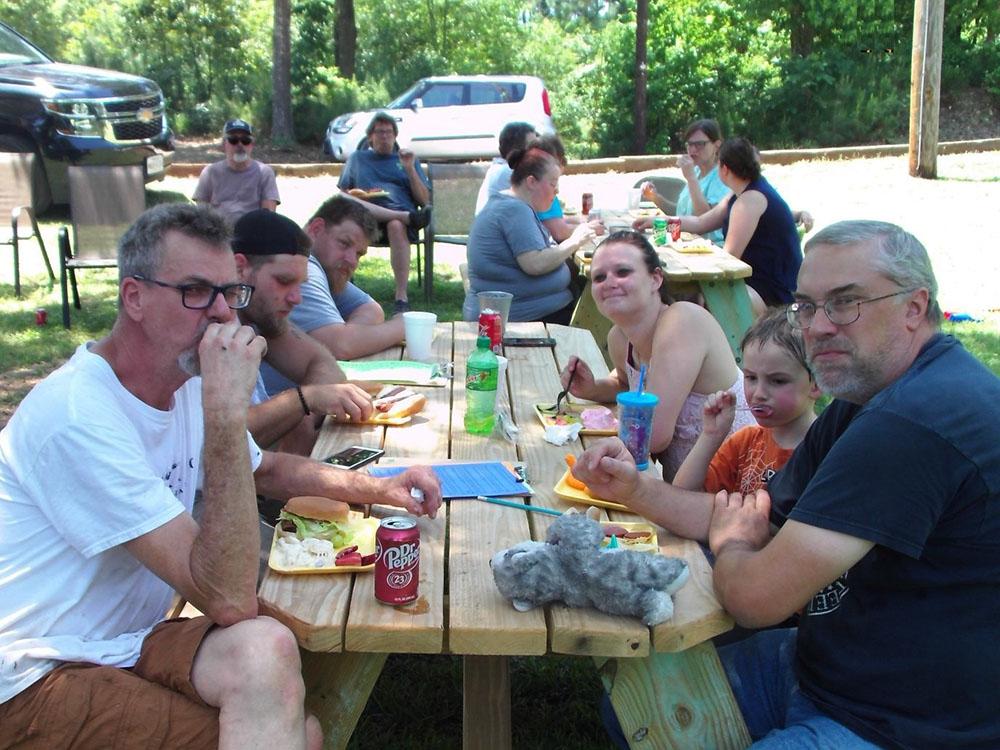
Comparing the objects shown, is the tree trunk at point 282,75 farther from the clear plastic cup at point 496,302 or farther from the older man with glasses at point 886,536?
the older man with glasses at point 886,536

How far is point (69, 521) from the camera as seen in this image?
1.93m

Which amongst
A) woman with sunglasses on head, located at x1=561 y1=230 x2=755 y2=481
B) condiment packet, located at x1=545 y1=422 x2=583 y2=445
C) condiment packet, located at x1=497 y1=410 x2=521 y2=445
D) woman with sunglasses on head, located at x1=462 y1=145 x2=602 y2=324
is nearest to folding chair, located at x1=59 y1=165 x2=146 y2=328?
woman with sunglasses on head, located at x1=462 y1=145 x2=602 y2=324

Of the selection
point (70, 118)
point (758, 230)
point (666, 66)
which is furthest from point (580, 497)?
point (666, 66)

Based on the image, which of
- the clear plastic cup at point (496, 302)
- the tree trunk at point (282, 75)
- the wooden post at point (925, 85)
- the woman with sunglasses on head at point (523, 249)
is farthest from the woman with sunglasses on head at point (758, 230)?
the tree trunk at point (282, 75)

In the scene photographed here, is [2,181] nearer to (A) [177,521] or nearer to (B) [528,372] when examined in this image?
(B) [528,372]

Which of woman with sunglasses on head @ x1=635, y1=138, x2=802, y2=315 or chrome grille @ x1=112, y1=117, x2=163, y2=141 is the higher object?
chrome grille @ x1=112, y1=117, x2=163, y2=141

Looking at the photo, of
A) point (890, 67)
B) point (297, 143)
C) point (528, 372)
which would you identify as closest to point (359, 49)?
point (297, 143)

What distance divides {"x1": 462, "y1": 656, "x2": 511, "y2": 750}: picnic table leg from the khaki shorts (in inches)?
24.8

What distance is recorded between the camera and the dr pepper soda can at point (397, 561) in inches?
74.1

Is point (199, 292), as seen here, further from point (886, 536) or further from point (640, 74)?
point (640, 74)

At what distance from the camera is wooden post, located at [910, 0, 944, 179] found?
43.3 ft

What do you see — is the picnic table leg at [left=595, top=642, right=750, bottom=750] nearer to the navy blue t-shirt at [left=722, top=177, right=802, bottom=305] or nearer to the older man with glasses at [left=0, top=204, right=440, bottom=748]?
the older man with glasses at [left=0, top=204, right=440, bottom=748]

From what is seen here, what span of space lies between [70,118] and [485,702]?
9.92 meters

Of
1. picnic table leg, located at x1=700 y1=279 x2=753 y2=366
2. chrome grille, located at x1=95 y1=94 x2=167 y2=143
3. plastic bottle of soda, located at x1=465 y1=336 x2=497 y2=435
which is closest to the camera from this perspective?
plastic bottle of soda, located at x1=465 y1=336 x2=497 y2=435
